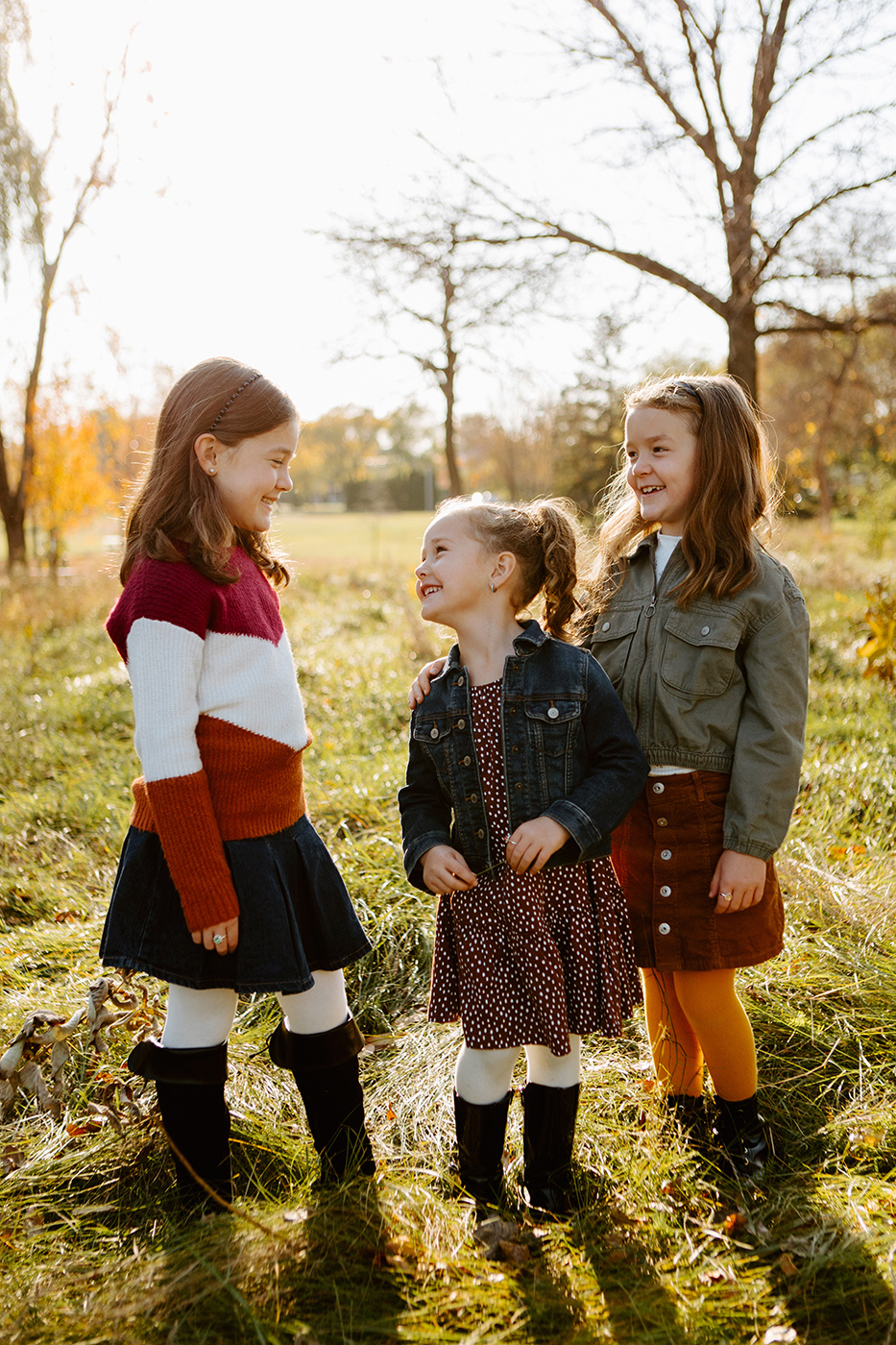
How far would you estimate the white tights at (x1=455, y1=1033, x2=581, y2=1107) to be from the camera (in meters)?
1.86

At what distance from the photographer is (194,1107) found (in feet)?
6.05

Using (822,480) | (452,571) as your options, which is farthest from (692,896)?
(822,480)

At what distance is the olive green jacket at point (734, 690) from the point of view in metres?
1.90

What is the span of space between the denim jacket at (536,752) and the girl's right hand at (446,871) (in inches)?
0.9

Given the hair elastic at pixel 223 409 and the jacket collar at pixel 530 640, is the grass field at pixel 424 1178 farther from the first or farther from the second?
the hair elastic at pixel 223 409

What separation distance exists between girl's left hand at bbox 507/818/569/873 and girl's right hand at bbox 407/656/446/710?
0.38 metres

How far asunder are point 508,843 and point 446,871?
139 millimetres

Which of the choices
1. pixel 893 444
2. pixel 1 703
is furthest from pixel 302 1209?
pixel 893 444

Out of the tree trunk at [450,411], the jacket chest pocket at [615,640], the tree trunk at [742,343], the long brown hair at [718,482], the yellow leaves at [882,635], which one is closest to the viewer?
the long brown hair at [718,482]

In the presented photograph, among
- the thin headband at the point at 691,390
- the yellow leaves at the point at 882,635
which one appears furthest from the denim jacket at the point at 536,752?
the yellow leaves at the point at 882,635

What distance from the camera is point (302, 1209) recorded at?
181 cm

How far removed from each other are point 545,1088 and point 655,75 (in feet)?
24.8

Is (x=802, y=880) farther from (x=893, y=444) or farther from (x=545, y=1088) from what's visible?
(x=893, y=444)

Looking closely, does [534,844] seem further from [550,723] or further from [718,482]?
[718,482]
